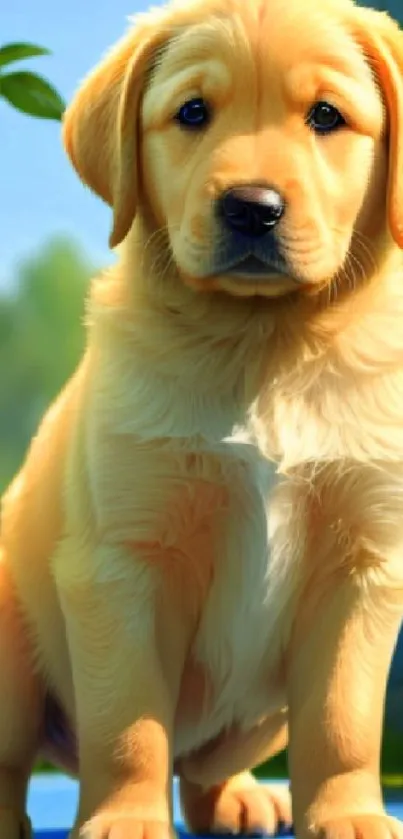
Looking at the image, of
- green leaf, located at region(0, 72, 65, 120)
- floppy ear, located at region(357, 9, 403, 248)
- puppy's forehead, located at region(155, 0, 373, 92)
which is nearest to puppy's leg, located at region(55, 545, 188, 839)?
floppy ear, located at region(357, 9, 403, 248)

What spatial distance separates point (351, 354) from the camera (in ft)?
6.77

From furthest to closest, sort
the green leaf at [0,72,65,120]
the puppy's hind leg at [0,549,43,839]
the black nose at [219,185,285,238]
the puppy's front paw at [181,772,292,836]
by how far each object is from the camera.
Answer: the green leaf at [0,72,65,120] → the puppy's front paw at [181,772,292,836] → the puppy's hind leg at [0,549,43,839] → the black nose at [219,185,285,238]

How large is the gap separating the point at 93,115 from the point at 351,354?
20.2 inches

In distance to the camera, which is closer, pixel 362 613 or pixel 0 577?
pixel 362 613

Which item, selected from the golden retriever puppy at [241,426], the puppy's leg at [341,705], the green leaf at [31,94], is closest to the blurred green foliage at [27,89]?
the green leaf at [31,94]

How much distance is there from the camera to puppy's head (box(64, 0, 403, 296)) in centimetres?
189

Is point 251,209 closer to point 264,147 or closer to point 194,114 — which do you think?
point 264,147

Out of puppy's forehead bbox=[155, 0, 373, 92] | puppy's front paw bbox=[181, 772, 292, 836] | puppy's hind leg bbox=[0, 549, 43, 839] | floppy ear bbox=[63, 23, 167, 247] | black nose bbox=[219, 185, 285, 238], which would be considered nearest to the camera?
black nose bbox=[219, 185, 285, 238]

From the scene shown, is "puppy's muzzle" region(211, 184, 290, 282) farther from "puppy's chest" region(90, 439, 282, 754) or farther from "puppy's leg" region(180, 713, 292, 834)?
"puppy's leg" region(180, 713, 292, 834)

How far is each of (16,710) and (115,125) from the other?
936mm

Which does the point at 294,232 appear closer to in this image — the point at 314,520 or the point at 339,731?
the point at 314,520


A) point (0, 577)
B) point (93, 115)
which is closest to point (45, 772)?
point (0, 577)

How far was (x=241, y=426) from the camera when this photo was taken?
79.2 inches

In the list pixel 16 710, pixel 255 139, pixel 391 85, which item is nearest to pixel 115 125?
pixel 255 139
